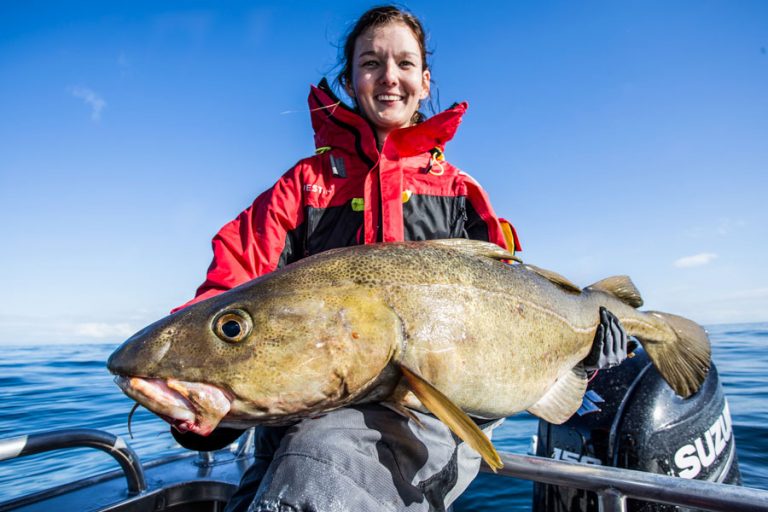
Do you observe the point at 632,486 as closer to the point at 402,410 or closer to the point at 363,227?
the point at 402,410

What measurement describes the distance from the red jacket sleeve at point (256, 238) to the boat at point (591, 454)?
1413 millimetres

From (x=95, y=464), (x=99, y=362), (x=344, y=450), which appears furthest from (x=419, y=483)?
(x=99, y=362)

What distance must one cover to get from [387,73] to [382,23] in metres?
0.37

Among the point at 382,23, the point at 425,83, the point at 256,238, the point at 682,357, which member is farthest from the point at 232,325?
the point at 682,357

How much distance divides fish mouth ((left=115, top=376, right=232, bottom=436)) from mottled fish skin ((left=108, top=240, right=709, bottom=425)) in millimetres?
28

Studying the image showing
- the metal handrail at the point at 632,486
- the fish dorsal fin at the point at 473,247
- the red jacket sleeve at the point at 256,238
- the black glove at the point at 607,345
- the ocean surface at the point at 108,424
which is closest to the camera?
the metal handrail at the point at 632,486

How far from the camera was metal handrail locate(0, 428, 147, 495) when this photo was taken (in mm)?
2562

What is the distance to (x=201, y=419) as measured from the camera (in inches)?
64.7

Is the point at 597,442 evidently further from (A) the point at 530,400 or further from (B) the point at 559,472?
(A) the point at 530,400

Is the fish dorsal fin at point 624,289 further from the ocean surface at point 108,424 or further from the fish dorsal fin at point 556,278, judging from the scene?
the ocean surface at point 108,424

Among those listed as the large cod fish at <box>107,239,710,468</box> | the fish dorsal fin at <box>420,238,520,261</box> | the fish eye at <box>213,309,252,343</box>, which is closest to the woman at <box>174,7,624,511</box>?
the large cod fish at <box>107,239,710,468</box>

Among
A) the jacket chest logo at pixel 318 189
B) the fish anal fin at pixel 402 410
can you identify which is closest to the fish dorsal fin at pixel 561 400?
the fish anal fin at pixel 402 410

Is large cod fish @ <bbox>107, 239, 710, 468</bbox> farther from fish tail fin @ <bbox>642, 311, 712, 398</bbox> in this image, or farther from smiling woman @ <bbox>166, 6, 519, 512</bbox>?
fish tail fin @ <bbox>642, 311, 712, 398</bbox>

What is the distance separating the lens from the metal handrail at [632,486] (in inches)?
82.8
